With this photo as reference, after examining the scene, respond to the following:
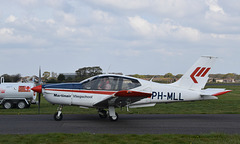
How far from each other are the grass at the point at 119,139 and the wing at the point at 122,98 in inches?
99.3

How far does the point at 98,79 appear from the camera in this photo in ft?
41.4

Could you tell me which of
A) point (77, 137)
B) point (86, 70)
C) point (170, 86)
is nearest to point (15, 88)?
point (170, 86)

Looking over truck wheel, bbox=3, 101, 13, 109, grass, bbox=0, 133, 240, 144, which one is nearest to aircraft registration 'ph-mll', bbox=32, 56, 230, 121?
grass, bbox=0, 133, 240, 144

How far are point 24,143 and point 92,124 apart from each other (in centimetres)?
418

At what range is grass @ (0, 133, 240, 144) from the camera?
26.1 feet

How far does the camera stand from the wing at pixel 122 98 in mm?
11156

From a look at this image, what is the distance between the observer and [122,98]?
38.9ft

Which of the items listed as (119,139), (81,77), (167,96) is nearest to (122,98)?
(167,96)

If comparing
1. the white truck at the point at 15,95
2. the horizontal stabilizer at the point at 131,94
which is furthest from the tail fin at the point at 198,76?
the white truck at the point at 15,95

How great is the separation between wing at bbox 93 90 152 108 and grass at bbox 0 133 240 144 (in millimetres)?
2522

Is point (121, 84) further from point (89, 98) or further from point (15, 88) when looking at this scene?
point (15, 88)

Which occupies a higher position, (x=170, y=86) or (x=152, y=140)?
(x=170, y=86)

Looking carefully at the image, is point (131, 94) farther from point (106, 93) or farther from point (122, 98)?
point (106, 93)

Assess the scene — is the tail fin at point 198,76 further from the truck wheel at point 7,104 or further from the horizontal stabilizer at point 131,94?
the truck wheel at point 7,104
